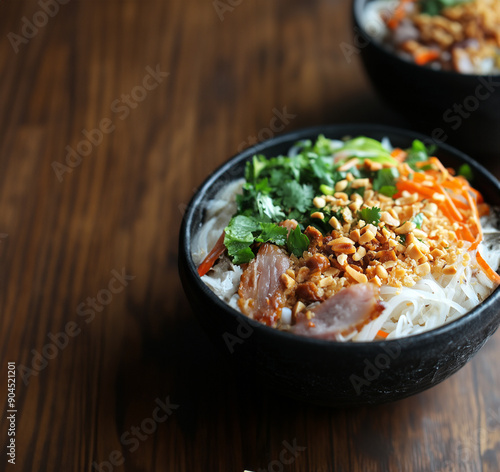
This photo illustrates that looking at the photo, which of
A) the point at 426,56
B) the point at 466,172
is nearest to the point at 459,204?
the point at 466,172

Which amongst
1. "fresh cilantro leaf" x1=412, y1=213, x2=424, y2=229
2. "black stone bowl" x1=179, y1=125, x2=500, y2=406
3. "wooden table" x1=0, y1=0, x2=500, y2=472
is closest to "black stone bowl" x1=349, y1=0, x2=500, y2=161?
"wooden table" x1=0, y1=0, x2=500, y2=472

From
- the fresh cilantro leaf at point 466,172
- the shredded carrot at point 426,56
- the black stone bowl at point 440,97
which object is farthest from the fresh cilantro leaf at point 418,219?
the shredded carrot at point 426,56

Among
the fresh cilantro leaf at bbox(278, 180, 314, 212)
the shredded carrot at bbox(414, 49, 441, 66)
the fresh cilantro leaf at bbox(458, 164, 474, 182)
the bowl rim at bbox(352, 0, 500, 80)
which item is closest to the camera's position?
the fresh cilantro leaf at bbox(278, 180, 314, 212)

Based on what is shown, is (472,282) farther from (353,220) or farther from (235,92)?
(235,92)

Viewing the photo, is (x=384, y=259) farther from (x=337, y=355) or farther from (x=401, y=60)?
(x=401, y=60)

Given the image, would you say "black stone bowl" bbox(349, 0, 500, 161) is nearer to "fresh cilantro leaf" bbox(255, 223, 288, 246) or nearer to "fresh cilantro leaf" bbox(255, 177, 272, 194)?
"fresh cilantro leaf" bbox(255, 177, 272, 194)

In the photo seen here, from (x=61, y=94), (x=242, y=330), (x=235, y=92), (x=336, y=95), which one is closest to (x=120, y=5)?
(x=61, y=94)

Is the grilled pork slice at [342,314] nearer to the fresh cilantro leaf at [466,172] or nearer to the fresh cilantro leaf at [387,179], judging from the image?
the fresh cilantro leaf at [387,179]

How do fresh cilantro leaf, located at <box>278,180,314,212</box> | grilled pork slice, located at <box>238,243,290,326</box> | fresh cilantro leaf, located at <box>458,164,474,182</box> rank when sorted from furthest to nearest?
fresh cilantro leaf, located at <box>458,164,474,182</box>
fresh cilantro leaf, located at <box>278,180,314,212</box>
grilled pork slice, located at <box>238,243,290,326</box>
